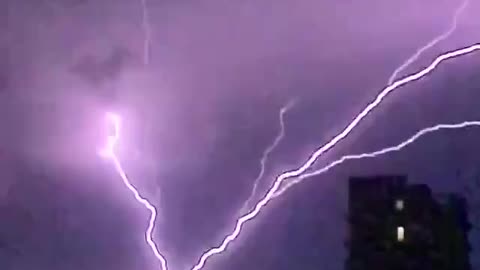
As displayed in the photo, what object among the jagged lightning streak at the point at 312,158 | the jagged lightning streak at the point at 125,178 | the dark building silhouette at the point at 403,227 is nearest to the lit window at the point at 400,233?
the dark building silhouette at the point at 403,227

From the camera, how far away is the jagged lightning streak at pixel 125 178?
8.97ft

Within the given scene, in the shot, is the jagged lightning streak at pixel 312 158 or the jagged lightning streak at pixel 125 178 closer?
the jagged lightning streak at pixel 312 158

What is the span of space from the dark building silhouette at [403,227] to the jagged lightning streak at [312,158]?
132 mm

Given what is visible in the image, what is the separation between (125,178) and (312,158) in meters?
0.59

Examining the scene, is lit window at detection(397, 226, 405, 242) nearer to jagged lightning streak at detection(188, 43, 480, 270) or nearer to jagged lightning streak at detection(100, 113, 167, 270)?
jagged lightning streak at detection(188, 43, 480, 270)

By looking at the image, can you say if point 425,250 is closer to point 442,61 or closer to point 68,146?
point 442,61

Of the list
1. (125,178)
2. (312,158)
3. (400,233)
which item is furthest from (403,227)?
(125,178)

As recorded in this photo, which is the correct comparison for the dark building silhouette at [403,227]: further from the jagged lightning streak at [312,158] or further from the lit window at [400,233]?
the jagged lightning streak at [312,158]

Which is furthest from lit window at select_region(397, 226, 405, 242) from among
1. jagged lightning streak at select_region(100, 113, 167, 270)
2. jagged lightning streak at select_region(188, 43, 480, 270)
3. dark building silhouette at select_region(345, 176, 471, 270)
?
jagged lightning streak at select_region(100, 113, 167, 270)

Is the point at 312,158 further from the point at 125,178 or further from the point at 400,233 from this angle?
the point at 125,178

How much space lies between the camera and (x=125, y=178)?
2814 mm

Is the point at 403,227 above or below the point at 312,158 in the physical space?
below

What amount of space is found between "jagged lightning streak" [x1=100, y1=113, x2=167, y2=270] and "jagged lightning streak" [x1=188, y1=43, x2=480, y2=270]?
5.9 inches

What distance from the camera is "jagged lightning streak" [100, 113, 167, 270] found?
2733 millimetres
